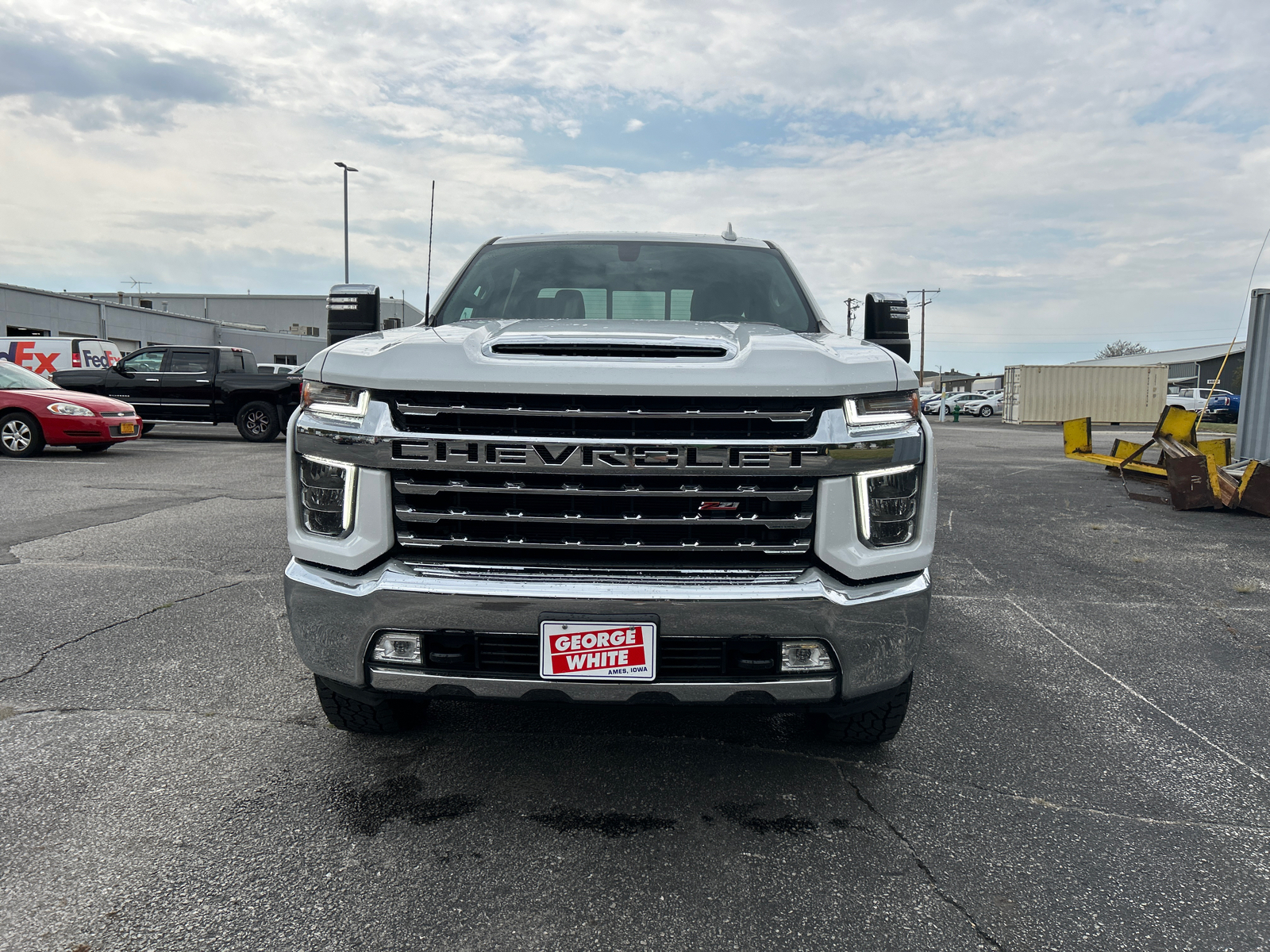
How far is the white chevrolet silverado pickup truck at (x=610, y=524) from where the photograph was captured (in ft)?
7.54

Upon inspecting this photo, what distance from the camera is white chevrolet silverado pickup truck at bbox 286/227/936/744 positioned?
230cm

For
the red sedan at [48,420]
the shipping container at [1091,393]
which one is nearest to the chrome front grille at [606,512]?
the red sedan at [48,420]

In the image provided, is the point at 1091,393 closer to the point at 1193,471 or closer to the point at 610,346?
the point at 1193,471

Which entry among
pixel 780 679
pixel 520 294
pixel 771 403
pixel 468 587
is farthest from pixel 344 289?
pixel 780 679

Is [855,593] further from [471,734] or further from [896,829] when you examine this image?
[471,734]

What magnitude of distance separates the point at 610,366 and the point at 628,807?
1332 millimetres

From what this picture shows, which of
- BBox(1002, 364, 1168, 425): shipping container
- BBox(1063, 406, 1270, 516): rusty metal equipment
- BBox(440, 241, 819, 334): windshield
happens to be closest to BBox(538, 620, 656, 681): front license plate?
BBox(440, 241, 819, 334): windshield

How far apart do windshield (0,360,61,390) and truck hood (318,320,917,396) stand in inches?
499

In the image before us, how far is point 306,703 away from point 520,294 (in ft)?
6.46

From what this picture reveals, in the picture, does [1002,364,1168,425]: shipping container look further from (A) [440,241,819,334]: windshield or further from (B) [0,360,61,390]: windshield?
(A) [440,241,819,334]: windshield

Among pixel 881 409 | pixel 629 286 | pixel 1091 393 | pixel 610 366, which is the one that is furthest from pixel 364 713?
pixel 1091 393

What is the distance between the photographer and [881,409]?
2.46 meters

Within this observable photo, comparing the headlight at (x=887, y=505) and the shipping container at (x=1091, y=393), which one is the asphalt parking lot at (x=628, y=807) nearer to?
the headlight at (x=887, y=505)

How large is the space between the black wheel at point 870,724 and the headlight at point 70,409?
1270cm
